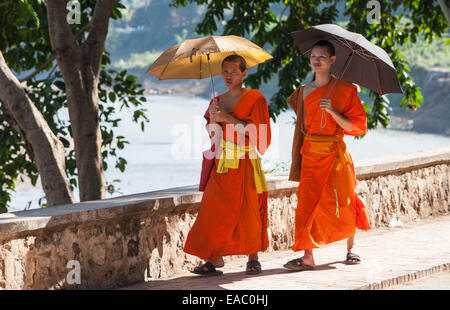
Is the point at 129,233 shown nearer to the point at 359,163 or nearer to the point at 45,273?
the point at 45,273

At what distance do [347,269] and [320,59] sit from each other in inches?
55.4

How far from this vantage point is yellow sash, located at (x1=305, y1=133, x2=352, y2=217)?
16.1 ft

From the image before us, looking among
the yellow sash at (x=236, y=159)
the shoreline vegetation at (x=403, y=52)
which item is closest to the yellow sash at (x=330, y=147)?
the yellow sash at (x=236, y=159)

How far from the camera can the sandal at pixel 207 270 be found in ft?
16.2

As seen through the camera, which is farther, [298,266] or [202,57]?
[202,57]

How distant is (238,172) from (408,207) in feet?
8.94

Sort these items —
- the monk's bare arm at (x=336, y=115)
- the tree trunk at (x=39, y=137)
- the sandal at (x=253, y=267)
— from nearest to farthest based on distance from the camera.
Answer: the monk's bare arm at (x=336, y=115) → the sandal at (x=253, y=267) → the tree trunk at (x=39, y=137)

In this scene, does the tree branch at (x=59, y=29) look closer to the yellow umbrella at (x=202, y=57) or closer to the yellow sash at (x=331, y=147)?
the yellow umbrella at (x=202, y=57)

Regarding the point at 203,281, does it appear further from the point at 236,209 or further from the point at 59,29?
the point at 59,29

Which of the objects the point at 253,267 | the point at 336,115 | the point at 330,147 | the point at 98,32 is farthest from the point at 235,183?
the point at 98,32

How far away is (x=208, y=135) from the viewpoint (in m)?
4.97

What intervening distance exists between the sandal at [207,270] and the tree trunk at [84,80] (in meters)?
3.10

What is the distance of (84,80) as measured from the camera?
7.69m
